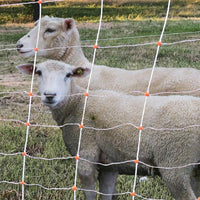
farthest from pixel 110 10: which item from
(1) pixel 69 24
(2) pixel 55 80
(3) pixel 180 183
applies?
(3) pixel 180 183

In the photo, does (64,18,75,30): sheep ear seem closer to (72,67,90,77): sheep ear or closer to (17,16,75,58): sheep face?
(17,16,75,58): sheep face

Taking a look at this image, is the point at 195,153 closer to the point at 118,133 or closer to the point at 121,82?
the point at 118,133

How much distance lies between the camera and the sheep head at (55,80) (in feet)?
10.6

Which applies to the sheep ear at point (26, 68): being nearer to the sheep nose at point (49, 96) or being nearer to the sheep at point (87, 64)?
the sheep nose at point (49, 96)

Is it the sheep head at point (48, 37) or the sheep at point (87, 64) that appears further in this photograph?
the sheep head at point (48, 37)

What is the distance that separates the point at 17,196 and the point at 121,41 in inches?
279

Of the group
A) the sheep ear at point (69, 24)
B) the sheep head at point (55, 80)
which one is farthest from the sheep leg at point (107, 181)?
the sheep ear at point (69, 24)

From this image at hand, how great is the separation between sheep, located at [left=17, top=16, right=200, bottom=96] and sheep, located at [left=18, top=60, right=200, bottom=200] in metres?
0.88

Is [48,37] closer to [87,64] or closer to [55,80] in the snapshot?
[87,64]

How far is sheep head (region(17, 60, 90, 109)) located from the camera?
3.24 meters

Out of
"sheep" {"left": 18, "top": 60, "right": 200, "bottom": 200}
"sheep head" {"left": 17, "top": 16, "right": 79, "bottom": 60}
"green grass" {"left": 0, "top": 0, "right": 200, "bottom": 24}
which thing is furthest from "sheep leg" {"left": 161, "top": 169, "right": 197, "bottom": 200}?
"green grass" {"left": 0, "top": 0, "right": 200, "bottom": 24}

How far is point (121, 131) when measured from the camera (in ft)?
10.4

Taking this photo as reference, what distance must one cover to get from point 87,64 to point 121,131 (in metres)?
1.76

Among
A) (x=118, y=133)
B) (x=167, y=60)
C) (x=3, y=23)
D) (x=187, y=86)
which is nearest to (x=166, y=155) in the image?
(x=118, y=133)
